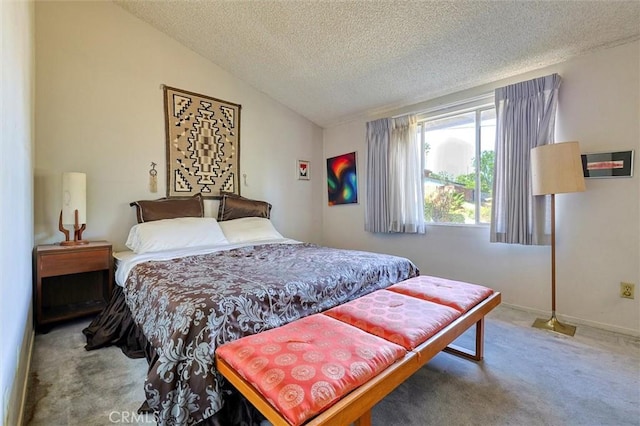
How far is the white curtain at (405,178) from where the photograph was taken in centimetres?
360

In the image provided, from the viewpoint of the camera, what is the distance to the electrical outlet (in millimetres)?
2334

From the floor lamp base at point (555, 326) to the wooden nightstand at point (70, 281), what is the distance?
3.66 meters

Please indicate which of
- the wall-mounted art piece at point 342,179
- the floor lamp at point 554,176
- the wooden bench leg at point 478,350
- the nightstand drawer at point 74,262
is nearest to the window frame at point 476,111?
the floor lamp at point 554,176

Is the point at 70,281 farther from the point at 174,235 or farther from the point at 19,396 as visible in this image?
the point at 19,396

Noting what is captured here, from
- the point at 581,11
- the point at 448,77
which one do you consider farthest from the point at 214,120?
the point at 581,11

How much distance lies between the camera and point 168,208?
10.3 ft

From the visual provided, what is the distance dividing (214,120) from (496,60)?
3.05 metres

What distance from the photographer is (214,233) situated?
10.1 feet

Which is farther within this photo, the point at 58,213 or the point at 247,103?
the point at 247,103

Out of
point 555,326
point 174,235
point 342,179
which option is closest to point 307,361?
point 174,235

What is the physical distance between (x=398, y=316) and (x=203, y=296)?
3.24 feet

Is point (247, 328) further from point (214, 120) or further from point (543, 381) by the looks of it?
point (214, 120)

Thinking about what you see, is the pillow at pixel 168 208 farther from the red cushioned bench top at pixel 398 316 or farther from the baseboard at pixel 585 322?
the baseboard at pixel 585 322

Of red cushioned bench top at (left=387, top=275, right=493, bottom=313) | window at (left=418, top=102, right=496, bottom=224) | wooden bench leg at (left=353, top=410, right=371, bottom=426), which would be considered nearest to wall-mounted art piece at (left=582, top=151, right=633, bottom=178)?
window at (left=418, top=102, right=496, bottom=224)
